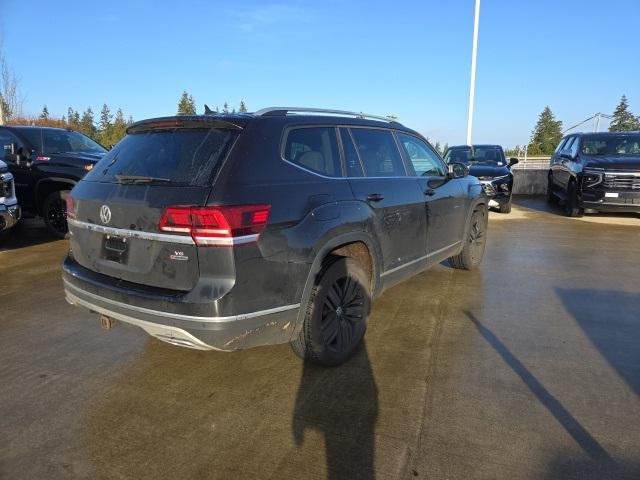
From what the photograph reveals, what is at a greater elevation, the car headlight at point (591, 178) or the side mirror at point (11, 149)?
the side mirror at point (11, 149)

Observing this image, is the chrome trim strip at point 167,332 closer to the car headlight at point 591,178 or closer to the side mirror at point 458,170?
the side mirror at point 458,170

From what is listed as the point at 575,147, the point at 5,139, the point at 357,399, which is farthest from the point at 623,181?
the point at 5,139

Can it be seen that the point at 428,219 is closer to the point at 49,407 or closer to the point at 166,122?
the point at 166,122

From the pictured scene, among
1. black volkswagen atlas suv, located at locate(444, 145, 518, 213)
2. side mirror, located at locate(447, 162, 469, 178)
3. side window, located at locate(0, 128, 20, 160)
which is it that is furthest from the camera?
black volkswagen atlas suv, located at locate(444, 145, 518, 213)

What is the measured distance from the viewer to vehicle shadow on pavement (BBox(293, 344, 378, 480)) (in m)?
2.42

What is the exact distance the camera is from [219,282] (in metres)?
2.57

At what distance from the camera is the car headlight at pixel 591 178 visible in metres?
9.51

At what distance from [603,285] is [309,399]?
409 cm

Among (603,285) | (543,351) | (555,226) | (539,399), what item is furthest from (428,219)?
(555,226)

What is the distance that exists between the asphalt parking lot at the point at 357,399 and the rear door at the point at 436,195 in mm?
703

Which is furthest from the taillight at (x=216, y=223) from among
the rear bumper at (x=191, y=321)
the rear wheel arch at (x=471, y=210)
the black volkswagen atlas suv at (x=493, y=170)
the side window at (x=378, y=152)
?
the black volkswagen atlas suv at (x=493, y=170)

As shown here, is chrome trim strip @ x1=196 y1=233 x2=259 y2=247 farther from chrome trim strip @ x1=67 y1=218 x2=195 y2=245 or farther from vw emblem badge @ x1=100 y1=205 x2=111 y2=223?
vw emblem badge @ x1=100 y1=205 x2=111 y2=223

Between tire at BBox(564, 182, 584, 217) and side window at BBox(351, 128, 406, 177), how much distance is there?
7.72 meters

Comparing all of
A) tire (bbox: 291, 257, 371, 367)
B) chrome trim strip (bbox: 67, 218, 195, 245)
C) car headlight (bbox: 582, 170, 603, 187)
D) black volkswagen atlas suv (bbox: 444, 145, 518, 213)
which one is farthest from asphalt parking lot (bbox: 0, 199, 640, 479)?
black volkswagen atlas suv (bbox: 444, 145, 518, 213)
